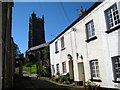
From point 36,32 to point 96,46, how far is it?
7349 cm

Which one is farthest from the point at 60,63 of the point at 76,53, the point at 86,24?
the point at 86,24

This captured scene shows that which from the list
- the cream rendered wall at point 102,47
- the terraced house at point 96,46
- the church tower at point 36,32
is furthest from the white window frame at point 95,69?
the church tower at point 36,32

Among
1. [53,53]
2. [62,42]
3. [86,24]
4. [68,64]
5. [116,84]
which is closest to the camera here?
[116,84]

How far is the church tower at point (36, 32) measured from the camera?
8369 cm

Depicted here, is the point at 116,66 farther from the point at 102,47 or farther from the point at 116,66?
the point at 102,47

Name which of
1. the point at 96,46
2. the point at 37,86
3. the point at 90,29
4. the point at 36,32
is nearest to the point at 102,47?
the point at 96,46

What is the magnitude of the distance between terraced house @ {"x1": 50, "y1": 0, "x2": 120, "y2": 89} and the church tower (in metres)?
64.4

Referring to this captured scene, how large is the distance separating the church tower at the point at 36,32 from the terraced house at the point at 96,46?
64.4 metres

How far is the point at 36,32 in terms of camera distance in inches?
3378

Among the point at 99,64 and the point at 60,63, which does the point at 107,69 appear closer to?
the point at 99,64

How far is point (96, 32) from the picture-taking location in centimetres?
1369

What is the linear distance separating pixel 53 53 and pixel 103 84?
1409cm

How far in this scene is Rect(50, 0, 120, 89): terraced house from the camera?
11703mm

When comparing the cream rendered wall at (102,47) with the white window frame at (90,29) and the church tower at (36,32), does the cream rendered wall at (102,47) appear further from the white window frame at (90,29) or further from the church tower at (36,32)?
the church tower at (36,32)
